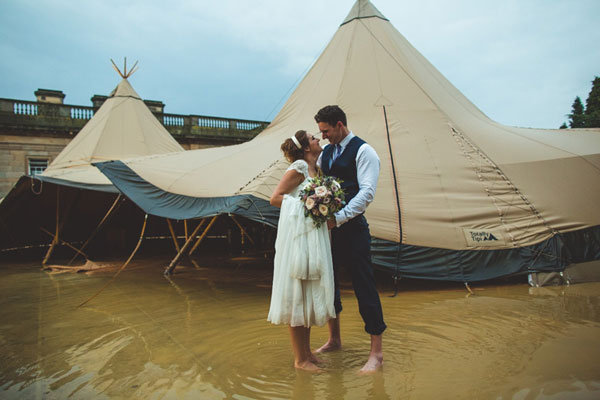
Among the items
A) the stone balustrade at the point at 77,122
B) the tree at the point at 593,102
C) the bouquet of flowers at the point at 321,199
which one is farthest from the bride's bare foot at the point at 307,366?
the stone balustrade at the point at 77,122

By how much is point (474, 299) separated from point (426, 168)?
1.60 m

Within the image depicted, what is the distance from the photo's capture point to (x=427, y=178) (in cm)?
470

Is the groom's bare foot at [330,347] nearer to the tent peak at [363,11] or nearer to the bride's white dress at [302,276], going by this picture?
the bride's white dress at [302,276]

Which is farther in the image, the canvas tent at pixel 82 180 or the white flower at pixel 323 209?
the canvas tent at pixel 82 180

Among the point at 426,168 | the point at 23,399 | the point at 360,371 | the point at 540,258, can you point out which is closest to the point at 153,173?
the point at 426,168

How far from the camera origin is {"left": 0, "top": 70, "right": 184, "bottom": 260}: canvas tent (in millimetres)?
7445

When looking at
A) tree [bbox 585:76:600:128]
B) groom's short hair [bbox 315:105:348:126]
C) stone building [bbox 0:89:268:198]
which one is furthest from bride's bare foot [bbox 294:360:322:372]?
tree [bbox 585:76:600:128]

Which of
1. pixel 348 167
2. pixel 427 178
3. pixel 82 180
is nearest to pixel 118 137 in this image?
pixel 82 180

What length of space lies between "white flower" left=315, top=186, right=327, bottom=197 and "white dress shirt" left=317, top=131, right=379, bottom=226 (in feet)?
0.45

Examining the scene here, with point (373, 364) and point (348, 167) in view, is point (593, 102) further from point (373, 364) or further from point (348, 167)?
point (373, 364)

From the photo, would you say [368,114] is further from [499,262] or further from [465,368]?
[465,368]

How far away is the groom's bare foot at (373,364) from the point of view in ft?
6.80

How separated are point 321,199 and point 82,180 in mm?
5998

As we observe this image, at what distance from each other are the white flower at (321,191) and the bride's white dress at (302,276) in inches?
5.0
